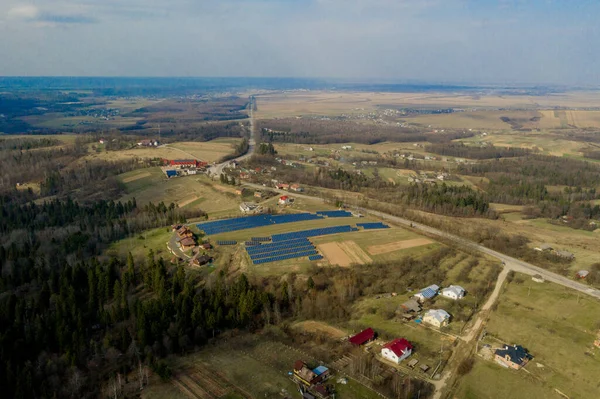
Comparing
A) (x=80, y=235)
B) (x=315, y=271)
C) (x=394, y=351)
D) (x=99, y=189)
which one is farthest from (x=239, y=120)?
(x=394, y=351)

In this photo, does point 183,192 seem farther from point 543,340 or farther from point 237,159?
point 543,340

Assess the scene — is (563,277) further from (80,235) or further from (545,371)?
(80,235)

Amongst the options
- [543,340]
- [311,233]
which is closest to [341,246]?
[311,233]

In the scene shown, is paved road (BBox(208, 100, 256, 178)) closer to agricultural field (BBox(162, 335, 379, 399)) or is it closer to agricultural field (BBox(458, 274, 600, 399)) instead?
agricultural field (BBox(162, 335, 379, 399))

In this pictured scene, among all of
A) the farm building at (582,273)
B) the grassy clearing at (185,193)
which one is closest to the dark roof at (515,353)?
the farm building at (582,273)

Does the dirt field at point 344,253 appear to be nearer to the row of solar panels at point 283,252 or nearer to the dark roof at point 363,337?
the row of solar panels at point 283,252
